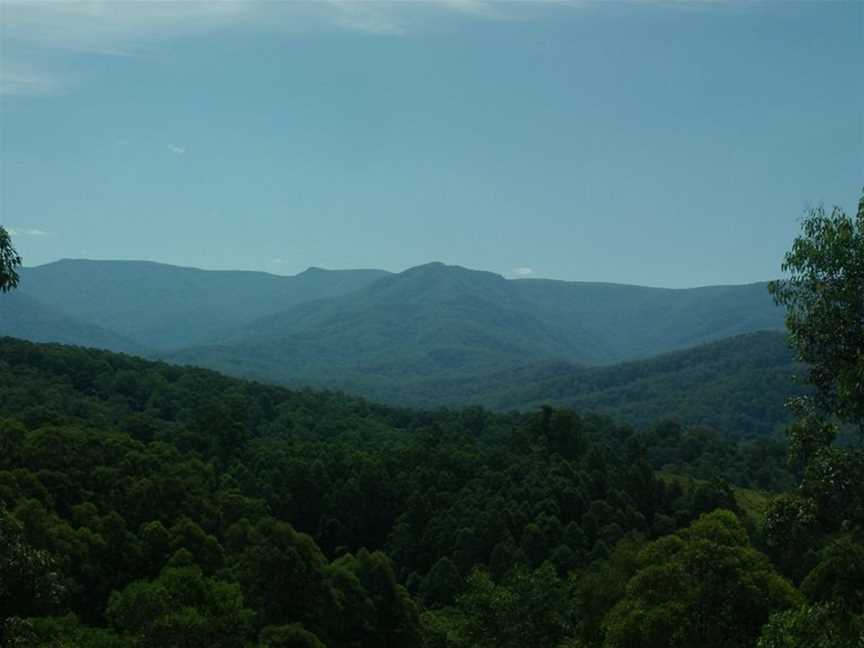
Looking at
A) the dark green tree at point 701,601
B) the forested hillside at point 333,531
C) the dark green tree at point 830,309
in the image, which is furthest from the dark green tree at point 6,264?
the dark green tree at point 701,601

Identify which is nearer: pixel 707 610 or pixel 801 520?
pixel 801 520

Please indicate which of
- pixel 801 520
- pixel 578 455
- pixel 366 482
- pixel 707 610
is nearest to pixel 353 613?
pixel 707 610

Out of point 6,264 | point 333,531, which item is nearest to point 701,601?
point 6,264

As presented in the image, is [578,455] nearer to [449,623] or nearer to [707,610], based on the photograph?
[449,623]

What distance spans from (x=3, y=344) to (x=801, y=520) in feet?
346

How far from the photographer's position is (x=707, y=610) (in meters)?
A: 29.6

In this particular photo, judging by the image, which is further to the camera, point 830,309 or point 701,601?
point 701,601

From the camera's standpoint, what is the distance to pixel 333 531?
7531 centimetres

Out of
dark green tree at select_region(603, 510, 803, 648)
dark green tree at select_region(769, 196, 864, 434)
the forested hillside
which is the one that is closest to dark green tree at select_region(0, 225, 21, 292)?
the forested hillside

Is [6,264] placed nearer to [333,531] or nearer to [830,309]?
[830,309]

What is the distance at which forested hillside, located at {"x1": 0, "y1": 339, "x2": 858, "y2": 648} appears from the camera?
32.6 meters

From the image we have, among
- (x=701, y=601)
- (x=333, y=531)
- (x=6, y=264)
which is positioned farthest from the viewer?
(x=333, y=531)

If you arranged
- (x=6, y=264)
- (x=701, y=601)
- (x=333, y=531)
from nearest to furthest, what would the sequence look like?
1. (x=6, y=264)
2. (x=701, y=601)
3. (x=333, y=531)

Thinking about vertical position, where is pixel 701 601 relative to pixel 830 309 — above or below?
below
